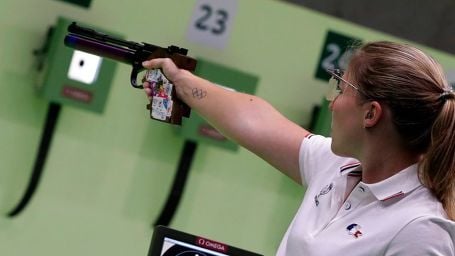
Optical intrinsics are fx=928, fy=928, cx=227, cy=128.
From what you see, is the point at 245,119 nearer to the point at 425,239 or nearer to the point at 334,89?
the point at 334,89

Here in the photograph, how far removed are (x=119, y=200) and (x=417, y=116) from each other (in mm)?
1654

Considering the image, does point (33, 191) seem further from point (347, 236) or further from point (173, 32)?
point (347, 236)

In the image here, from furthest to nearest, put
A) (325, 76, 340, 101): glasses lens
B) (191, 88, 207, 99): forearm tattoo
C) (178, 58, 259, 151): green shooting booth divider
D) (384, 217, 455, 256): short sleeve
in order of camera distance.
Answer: (178, 58, 259, 151): green shooting booth divider < (191, 88, 207, 99): forearm tattoo < (325, 76, 340, 101): glasses lens < (384, 217, 455, 256): short sleeve

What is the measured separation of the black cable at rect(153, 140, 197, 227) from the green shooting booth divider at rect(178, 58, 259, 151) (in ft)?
0.18

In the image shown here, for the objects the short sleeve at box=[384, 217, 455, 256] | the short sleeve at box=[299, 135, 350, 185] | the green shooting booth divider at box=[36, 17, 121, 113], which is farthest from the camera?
the green shooting booth divider at box=[36, 17, 121, 113]

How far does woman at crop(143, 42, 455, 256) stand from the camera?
5.29ft

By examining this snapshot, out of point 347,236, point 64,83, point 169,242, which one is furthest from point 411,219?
point 64,83

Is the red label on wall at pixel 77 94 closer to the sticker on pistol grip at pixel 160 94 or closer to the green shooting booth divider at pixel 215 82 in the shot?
the green shooting booth divider at pixel 215 82

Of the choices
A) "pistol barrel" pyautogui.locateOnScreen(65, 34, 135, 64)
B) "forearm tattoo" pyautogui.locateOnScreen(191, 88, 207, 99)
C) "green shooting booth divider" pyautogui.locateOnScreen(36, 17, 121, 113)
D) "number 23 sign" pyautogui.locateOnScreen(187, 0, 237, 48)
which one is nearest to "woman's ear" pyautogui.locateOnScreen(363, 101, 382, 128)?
"forearm tattoo" pyautogui.locateOnScreen(191, 88, 207, 99)

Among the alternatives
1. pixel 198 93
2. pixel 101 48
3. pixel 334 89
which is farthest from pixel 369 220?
pixel 101 48

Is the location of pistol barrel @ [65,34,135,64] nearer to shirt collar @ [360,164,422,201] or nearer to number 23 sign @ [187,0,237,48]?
shirt collar @ [360,164,422,201]

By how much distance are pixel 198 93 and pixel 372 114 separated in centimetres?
49

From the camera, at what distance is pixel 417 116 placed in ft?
5.46

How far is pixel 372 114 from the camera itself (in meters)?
1.70
